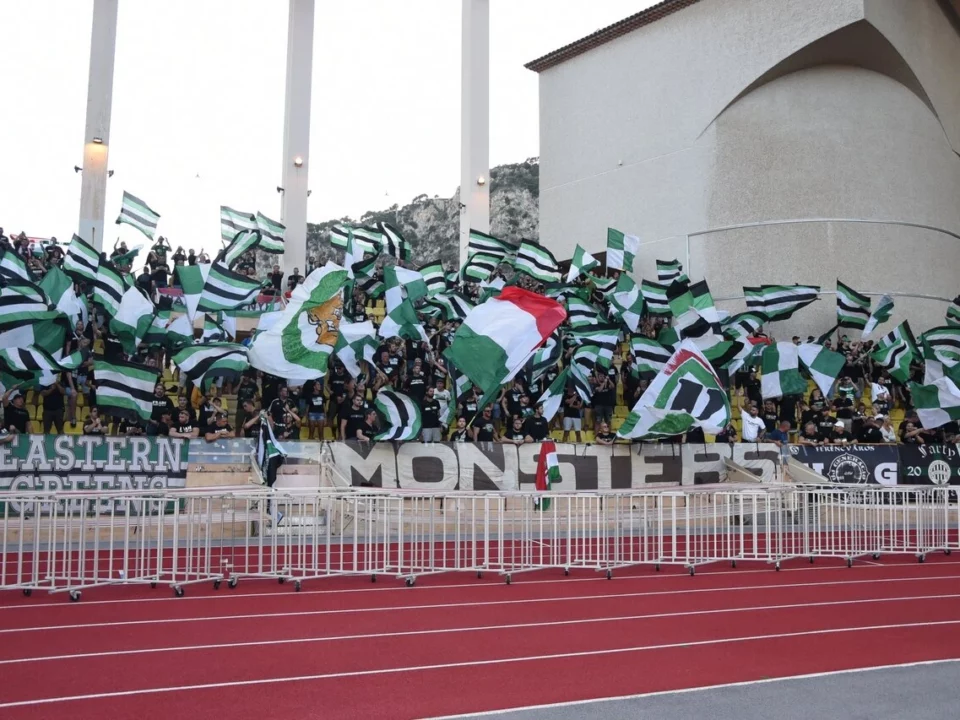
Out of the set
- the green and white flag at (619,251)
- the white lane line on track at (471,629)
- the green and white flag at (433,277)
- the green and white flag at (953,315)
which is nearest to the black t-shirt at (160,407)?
the green and white flag at (433,277)

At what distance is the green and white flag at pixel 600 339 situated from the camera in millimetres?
23406

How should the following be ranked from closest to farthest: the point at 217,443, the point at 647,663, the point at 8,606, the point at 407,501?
1. the point at 647,663
2. the point at 8,606
3. the point at 407,501
4. the point at 217,443

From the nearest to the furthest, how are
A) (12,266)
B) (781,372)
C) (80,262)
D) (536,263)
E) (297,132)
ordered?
1. (12,266)
2. (80,262)
3. (536,263)
4. (781,372)
5. (297,132)

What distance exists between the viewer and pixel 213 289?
2052cm

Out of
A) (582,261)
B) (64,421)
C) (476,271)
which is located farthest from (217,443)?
(582,261)

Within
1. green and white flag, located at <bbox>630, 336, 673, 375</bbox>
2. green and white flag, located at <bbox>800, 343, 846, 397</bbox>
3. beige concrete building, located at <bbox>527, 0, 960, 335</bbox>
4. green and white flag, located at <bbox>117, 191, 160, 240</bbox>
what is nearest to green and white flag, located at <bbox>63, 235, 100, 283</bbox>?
green and white flag, located at <bbox>117, 191, 160, 240</bbox>

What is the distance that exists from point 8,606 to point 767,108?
27.8m

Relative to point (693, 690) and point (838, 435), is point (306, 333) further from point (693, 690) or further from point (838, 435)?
point (693, 690)

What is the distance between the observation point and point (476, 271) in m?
26.1

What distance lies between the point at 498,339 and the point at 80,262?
8209 mm

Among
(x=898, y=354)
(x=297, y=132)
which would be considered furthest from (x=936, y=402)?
(x=297, y=132)

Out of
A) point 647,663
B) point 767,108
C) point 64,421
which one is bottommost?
point 647,663

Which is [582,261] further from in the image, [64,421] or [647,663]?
[647,663]

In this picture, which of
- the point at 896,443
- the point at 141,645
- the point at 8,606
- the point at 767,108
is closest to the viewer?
the point at 141,645
